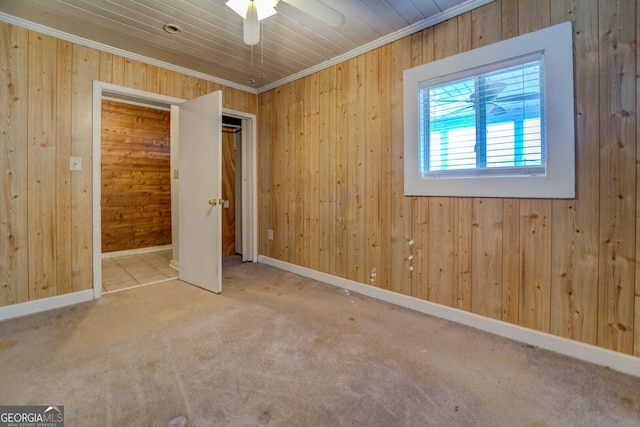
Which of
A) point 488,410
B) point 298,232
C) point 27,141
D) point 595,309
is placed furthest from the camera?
point 298,232

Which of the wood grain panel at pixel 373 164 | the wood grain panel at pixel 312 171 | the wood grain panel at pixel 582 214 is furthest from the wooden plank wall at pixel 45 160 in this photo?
the wood grain panel at pixel 582 214

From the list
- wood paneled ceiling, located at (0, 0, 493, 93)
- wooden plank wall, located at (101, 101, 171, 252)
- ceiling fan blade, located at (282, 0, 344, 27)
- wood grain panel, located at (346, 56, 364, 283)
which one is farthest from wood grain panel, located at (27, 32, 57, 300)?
wood grain panel, located at (346, 56, 364, 283)

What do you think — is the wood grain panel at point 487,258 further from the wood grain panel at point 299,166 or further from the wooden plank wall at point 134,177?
the wooden plank wall at point 134,177

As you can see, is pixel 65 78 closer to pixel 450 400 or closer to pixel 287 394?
pixel 287 394

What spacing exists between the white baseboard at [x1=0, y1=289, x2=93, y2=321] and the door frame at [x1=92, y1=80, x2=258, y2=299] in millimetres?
97

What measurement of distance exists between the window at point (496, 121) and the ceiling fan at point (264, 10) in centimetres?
99

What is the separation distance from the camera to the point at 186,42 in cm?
270

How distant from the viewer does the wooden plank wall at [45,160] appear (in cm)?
236

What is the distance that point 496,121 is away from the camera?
6.86ft

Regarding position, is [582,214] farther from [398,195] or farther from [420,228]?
[398,195]

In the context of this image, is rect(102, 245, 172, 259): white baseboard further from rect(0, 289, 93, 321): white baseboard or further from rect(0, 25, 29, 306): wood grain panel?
rect(0, 25, 29, 306): wood grain panel

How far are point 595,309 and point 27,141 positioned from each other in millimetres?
4284

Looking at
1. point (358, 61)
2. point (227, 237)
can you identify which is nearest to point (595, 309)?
point (358, 61)

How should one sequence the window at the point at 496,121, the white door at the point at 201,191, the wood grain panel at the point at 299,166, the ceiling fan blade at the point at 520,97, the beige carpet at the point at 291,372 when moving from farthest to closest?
1. the wood grain panel at the point at 299,166
2. the white door at the point at 201,191
3. the ceiling fan blade at the point at 520,97
4. the window at the point at 496,121
5. the beige carpet at the point at 291,372
